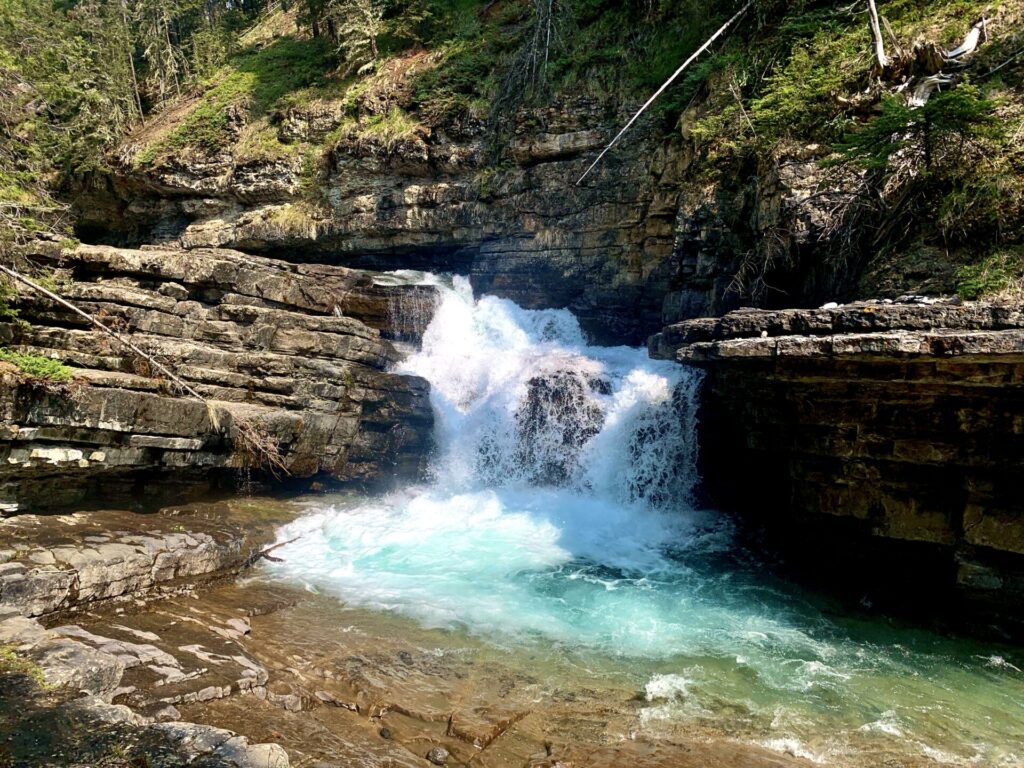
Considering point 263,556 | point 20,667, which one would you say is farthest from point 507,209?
point 20,667

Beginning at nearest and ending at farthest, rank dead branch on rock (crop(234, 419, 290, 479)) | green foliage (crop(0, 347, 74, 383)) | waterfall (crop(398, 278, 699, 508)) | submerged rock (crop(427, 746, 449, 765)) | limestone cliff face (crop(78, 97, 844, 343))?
submerged rock (crop(427, 746, 449, 765)) < green foliage (crop(0, 347, 74, 383)) < dead branch on rock (crop(234, 419, 290, 479)) < waterfall (crop(398, 278, 699, 508)) < limestone cliff face (crop(78, 97, 844, 343))

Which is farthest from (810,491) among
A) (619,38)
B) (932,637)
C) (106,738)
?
(619,38)

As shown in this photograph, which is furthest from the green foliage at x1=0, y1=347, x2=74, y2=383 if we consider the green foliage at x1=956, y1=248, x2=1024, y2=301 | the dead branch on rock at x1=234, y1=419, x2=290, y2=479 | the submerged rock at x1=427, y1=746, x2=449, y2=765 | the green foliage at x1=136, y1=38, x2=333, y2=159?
the green foliage at x1=136, y1=38, x2=333, y2=159

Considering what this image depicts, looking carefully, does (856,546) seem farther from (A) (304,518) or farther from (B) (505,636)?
(A) (304,518)

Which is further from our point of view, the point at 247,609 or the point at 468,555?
the point at 468,555

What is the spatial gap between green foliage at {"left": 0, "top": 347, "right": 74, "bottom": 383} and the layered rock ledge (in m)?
9.11

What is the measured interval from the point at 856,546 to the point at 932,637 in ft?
4.65

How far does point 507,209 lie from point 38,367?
11934mm

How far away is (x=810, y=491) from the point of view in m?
8.42

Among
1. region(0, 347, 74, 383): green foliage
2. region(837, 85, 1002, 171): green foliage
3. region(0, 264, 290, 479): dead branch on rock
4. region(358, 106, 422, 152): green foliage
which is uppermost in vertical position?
region(358, 106, 422, 152): green foliage

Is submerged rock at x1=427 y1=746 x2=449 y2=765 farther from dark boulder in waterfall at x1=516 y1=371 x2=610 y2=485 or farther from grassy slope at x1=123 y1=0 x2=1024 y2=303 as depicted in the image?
dark boulder in waterfall at x1=516 y1=371 x2=610 y2=485

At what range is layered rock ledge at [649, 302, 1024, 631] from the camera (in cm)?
614

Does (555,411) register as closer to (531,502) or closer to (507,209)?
(531,502)

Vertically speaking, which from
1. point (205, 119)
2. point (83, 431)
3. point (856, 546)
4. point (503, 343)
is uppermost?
point (205, 119)
